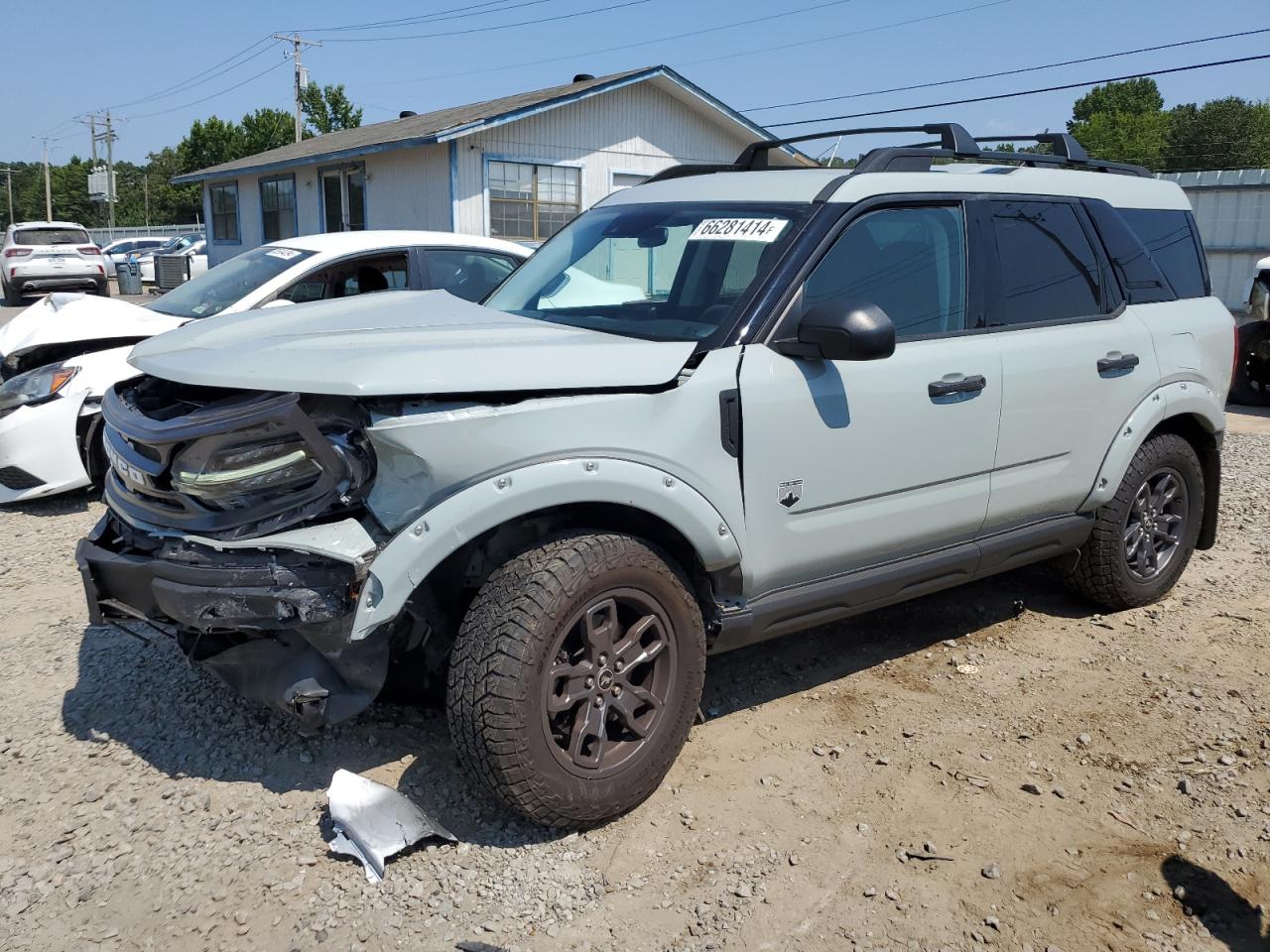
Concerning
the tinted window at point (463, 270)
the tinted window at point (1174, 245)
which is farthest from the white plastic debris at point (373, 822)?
the tinted window at point (463, 270)

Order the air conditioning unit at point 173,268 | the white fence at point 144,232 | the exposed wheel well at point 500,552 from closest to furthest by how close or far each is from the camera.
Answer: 1. the exposed wheel well at point 500,552
2. the air conditioning unit at point 173,268
3. the white fence at point 144,232

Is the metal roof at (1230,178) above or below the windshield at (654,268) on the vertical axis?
above

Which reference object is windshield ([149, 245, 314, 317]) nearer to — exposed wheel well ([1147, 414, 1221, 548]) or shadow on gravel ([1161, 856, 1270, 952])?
exposed wheel well ([1147, 414, 1221, 548])

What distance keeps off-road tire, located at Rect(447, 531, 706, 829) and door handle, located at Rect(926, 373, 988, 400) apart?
4.14ft

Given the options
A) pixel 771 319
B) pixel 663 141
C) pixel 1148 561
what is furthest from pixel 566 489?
pixel 663 141

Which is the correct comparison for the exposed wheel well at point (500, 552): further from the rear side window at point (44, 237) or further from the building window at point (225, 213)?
Result: the building window at point (225, 213)

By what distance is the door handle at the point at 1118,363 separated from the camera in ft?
14.3

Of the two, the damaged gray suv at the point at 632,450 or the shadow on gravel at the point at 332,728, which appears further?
the shadow on gravel at the point at 332,728

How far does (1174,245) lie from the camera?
495 cm

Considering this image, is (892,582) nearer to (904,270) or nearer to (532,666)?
(904,270)

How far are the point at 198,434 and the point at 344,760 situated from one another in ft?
4.09

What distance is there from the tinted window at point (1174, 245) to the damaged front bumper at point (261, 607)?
3826 mm

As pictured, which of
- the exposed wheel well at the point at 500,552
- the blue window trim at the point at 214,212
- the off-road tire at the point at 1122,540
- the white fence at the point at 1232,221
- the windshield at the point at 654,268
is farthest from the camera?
the blue window trim at the point at 214,212

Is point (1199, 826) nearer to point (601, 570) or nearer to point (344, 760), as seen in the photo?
point (601, 570)
